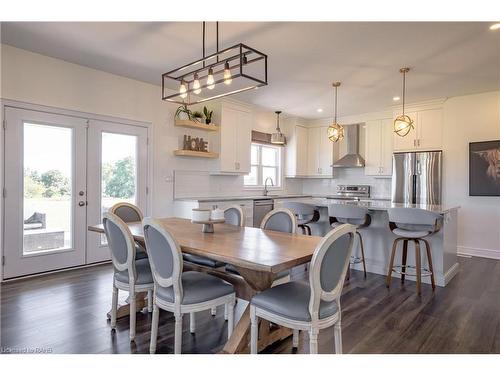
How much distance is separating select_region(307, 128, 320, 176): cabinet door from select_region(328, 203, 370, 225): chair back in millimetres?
3355

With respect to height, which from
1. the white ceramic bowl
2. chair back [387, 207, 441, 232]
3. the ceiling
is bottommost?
chair back [387, 207, 441, 232]

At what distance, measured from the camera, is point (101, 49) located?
352cm

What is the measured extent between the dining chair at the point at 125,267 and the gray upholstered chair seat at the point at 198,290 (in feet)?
1.14

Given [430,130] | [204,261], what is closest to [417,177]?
[430,130]

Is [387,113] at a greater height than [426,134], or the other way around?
[387,113]

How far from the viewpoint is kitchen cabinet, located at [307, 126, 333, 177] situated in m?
7.06

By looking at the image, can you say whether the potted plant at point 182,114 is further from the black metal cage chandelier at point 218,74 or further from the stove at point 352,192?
the stove at point 352,192

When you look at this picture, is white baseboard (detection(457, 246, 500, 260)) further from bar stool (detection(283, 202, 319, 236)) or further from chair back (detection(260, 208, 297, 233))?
chair back (detection(260, 208, 297, 233))

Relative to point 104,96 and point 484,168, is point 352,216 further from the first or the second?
point 104,96

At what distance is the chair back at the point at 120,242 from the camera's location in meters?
2.29

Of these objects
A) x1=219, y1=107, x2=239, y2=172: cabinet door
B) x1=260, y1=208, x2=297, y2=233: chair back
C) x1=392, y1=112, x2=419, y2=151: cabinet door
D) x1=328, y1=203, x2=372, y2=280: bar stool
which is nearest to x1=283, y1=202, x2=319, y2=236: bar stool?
x1=328, y1=203, x2=372, y2=280: bar stool

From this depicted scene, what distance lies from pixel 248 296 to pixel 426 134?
16.0 ft
